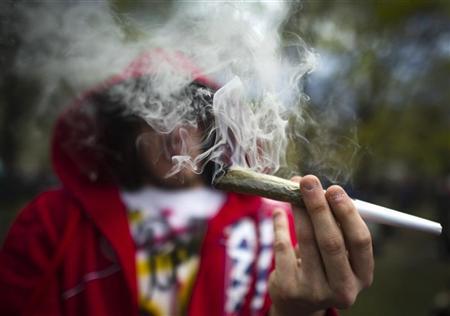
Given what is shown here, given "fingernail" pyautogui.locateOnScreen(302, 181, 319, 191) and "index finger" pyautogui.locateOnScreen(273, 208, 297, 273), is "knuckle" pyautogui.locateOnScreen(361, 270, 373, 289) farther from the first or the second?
"fingernail" pyautogui.locateOnScreen(302, 181, 319, 191)

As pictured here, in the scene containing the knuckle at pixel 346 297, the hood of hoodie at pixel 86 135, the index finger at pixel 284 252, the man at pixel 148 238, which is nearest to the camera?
the knuckle at pixel 346 297

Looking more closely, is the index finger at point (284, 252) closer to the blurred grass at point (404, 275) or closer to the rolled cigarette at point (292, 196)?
the rolled cigarette at point (292, 196)

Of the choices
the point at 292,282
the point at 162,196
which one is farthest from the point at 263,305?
the point at 162,196

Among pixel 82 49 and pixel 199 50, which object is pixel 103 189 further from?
pixel 82 49

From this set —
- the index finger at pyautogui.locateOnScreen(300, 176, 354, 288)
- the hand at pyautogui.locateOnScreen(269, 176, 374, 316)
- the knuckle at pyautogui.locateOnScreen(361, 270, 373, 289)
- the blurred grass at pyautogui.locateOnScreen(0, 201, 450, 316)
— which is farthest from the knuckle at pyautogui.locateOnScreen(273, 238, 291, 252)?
the blurred grass at pyautogui.locateOnScreen(0, 201, 450, 316)

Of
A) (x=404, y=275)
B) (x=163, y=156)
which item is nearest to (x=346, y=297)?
(x=163, y=156)

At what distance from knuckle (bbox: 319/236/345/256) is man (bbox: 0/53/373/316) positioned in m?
0.19

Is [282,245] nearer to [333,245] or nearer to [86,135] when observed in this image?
[333,245]

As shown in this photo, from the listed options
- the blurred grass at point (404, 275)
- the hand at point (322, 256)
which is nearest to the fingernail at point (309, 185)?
the hand at point (322, 256)

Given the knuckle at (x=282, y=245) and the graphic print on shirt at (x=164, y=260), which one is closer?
the knuckle at (x=282, y=245)

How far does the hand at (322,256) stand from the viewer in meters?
1.43

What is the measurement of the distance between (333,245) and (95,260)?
1062 mm

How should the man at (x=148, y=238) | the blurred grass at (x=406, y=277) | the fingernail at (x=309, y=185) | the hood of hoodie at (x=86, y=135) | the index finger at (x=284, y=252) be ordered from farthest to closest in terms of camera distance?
the blurred grass at (x=406, y=277)
the hood of hoodie at (x=86, y=135)
the man at (x=148, y=238)
the index finger at (x=284, y=252)
the fingernail at (x=309, y=185)

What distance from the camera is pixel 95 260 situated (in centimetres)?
202
